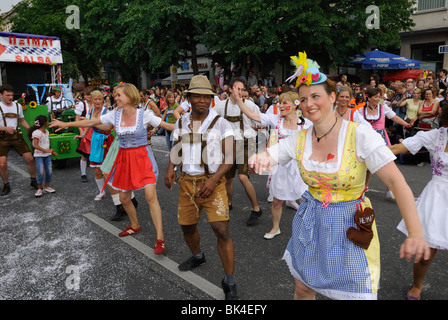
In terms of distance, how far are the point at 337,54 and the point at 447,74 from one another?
580 cm

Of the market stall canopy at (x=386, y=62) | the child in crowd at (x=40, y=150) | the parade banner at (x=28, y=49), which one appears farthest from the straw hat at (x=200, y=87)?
the market stall canopy at (x=386, y=62)

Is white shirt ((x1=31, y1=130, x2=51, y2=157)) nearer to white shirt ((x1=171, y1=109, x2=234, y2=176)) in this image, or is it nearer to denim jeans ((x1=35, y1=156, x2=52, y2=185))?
denim jeans ((x1=35, y1=156, x2=52, y2=185))

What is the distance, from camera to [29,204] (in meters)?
6.12

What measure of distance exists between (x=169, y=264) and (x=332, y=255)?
7.29 feet

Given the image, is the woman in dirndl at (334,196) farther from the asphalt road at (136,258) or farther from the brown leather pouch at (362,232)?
the asphalt road at (136,258)

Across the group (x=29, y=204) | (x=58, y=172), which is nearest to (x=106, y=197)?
(x=29, y=204)

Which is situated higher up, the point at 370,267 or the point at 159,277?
the point at 370,267

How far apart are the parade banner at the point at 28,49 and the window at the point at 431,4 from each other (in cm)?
2133

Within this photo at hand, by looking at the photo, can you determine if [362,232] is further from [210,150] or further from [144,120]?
[144,120]

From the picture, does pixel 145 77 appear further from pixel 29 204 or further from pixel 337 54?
pixel 29 204

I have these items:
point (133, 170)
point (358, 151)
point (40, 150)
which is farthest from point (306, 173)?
point (40, 150)

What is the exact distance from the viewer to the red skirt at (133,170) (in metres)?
4.32

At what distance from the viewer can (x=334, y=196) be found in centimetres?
210
